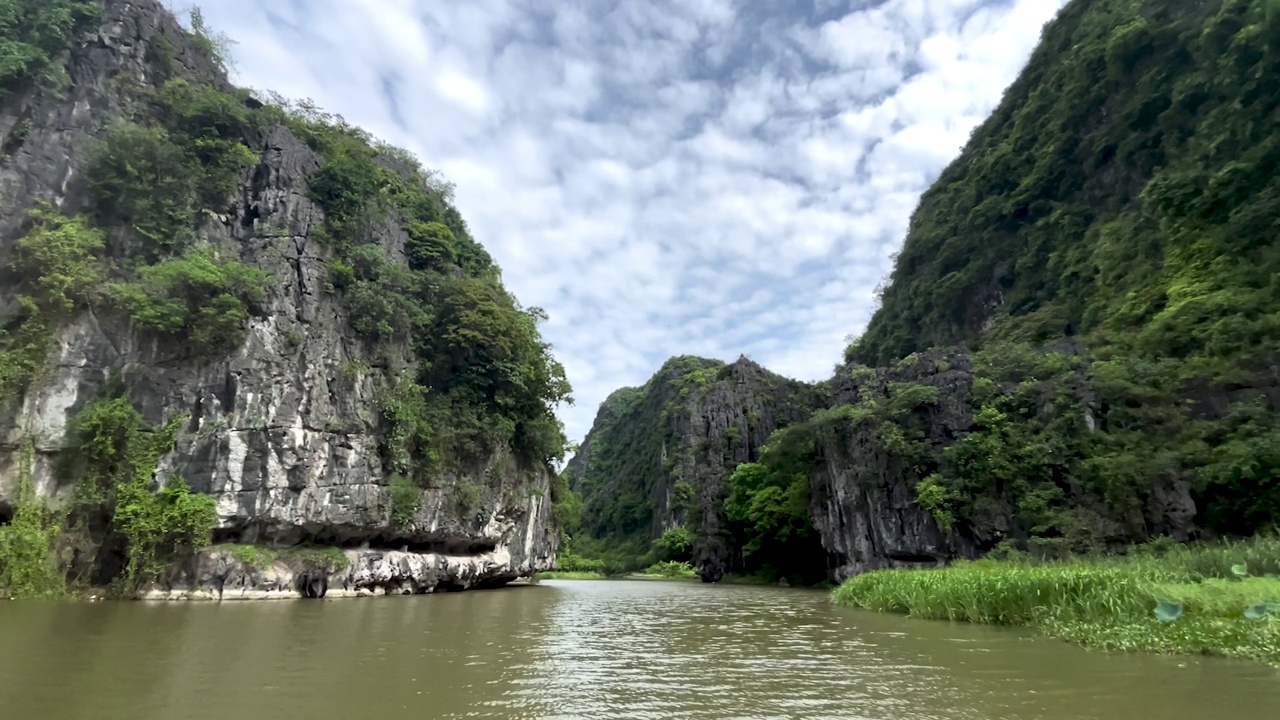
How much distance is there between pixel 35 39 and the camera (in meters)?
19.6

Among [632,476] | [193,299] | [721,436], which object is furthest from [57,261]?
[632,476]

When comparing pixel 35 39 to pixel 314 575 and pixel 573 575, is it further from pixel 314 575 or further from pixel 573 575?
pixel 573 575

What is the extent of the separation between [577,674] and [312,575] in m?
14.8

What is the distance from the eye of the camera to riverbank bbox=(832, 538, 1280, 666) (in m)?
7.90

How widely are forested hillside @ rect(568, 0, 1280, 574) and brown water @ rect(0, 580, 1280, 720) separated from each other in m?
11.0

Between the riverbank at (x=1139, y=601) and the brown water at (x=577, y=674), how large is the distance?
59 cm

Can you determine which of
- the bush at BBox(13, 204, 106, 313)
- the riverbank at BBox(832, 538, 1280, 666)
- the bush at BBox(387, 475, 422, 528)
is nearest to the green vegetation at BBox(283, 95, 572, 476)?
the bush at BBox(387, 475, 422, 528)

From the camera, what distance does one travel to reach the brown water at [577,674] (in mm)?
5375

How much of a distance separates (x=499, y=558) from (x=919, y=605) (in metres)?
17.4

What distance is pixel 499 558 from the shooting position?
26.6 meters

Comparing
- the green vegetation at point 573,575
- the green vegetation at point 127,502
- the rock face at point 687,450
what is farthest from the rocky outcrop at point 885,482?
the green vegetation at point 573,575

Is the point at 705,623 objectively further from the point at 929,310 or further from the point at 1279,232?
the point at 929,310

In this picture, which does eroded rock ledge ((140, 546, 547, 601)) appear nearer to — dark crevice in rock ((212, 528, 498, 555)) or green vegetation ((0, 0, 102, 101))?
dark crevice in rock ((212, 528, 498, 555))

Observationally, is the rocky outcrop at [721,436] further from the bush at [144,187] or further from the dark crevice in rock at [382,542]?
the bush at [144,187]
